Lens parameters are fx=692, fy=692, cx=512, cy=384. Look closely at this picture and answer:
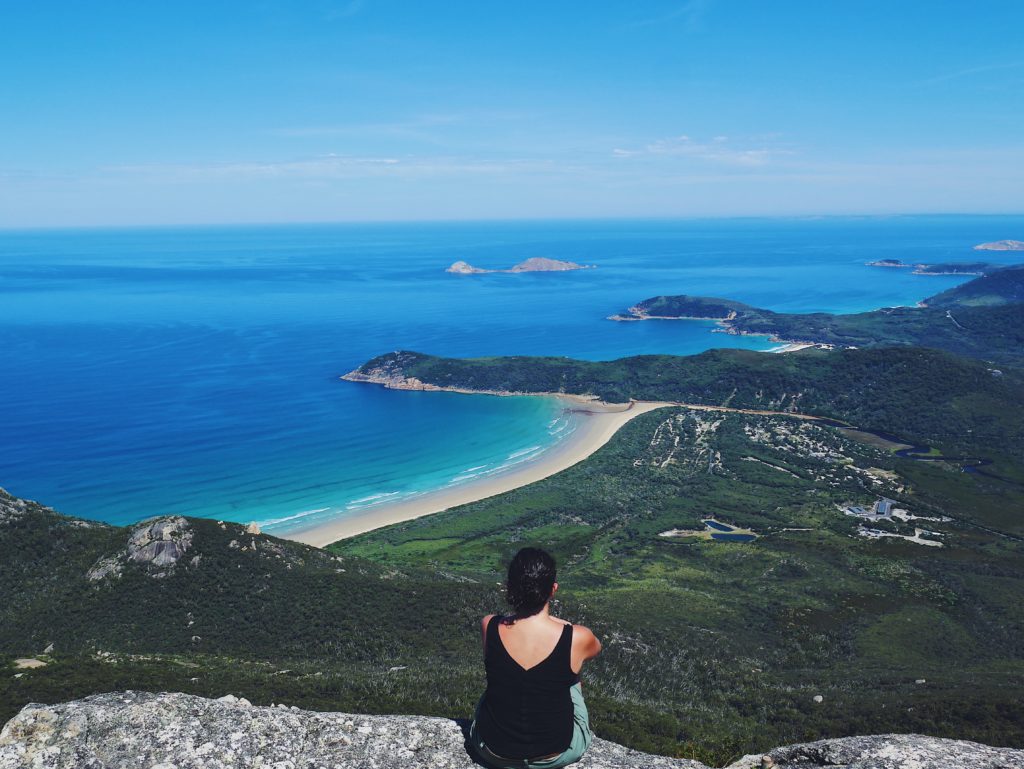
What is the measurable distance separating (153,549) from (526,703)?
1853 inches

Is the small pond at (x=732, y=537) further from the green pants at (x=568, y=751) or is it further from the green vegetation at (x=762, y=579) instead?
the green pants at (x=568, y=751)

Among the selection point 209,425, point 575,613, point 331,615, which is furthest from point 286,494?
point 575,613

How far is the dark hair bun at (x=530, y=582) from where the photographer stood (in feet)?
24.2

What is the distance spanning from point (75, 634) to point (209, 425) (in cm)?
7674

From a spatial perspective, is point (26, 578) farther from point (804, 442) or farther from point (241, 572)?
point (804, 442)

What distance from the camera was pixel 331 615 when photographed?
44.3 meters

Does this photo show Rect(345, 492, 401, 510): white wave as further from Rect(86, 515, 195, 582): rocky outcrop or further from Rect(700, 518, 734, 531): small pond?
Rect(700, 518, 734, 531): small pond

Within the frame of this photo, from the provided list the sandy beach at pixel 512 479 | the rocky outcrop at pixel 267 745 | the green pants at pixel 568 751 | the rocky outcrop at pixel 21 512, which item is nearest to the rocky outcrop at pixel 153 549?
the rocky outcrop at pixel 21 512

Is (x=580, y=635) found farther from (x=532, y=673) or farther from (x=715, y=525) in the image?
(x=715, y=525)

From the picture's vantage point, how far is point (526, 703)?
7703 mm

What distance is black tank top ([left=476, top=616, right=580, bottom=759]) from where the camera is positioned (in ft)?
24.6

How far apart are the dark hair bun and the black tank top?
0.41 metres

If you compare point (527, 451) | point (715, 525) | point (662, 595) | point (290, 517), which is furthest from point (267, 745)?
point (527, 451)

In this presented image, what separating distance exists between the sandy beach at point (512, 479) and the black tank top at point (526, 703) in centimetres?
6848
